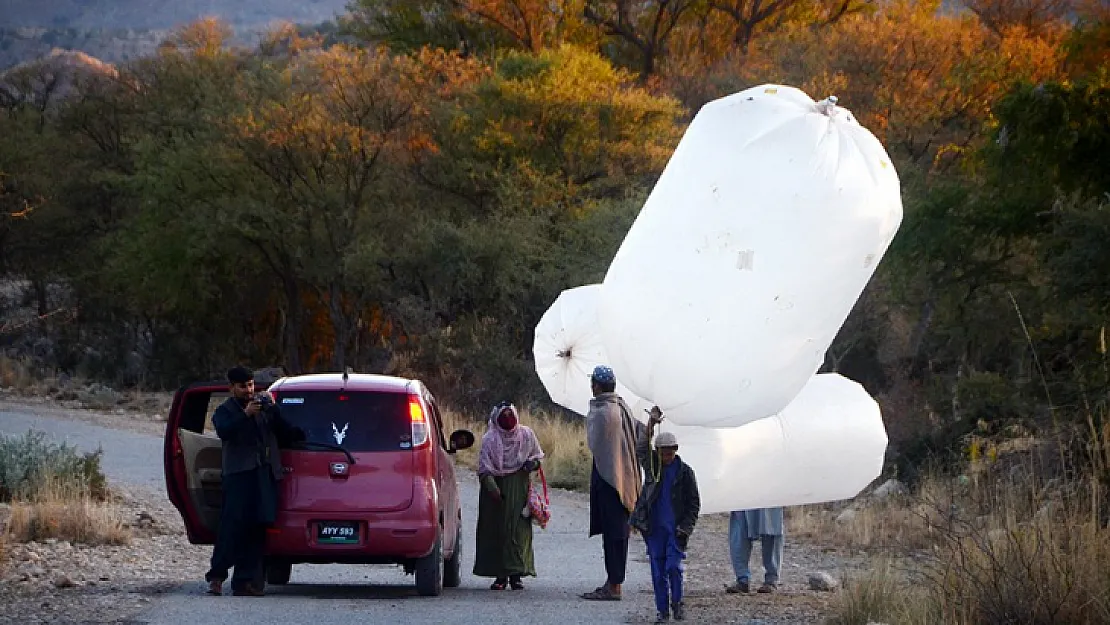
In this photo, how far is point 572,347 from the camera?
1240cm

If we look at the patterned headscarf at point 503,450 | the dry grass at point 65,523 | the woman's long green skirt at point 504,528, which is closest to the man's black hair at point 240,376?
the patterned headscarf at point 503,450

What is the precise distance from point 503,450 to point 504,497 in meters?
0.39

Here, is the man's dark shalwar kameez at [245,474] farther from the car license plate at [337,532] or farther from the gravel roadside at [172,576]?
the gravel roadside at [172,576]

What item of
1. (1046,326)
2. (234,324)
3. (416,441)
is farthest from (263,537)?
(234,324)

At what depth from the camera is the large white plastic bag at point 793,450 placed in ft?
38.9

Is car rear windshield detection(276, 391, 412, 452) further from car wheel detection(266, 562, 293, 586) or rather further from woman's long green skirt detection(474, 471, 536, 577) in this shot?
car wheel detection(266, 562, 293, 586)

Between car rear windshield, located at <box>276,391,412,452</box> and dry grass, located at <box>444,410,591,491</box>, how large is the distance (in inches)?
530

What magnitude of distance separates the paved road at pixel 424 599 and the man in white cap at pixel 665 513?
0.45m

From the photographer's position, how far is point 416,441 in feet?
43.5

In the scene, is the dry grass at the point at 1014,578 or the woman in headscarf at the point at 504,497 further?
the woman in headscarf at the point at 504,497

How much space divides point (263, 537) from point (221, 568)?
391mm

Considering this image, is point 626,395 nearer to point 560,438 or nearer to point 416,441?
point 416,441

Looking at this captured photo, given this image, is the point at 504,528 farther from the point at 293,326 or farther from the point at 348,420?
the point at 293,326

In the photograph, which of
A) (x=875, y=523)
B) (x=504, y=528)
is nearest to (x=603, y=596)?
(x=504, y=528)
